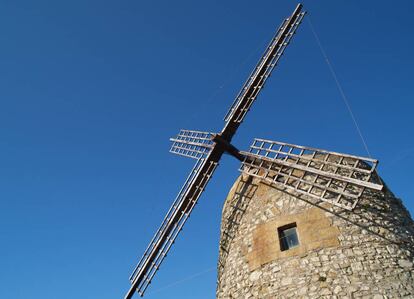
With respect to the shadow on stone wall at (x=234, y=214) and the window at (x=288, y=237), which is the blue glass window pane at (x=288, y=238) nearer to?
the window at (x=288, y=237)

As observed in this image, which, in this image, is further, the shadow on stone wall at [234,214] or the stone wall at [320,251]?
the shadow on stone wall at [234,214]

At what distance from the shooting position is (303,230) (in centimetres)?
807

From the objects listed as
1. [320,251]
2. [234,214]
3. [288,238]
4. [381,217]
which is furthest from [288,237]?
[381,217]

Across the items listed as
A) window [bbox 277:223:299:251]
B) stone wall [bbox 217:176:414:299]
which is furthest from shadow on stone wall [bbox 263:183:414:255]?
window [bbox 277:223:299:251]

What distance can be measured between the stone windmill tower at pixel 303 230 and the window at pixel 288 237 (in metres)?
0.02

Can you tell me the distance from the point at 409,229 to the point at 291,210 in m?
2.76

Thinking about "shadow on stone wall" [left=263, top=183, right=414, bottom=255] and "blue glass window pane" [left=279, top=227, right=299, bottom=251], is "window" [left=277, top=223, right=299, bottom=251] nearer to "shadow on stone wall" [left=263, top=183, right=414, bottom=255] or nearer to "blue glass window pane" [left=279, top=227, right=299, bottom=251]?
"blue glass window pane" [left=279, top=227, right=299, bottom=251]

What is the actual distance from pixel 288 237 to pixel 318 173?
1775 mm

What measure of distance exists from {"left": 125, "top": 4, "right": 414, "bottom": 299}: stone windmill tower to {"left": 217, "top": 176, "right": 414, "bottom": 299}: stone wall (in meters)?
0.02

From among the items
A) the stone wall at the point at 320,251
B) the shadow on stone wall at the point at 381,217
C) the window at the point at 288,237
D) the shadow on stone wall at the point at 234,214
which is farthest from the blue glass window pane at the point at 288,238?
the shadow on stone wall at the point at 234,214

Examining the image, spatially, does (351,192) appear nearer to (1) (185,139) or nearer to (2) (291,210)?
(2) (291,210)

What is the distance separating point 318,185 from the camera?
8.06m

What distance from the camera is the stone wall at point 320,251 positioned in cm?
694

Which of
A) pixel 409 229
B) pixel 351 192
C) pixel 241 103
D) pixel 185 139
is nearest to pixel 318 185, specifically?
pixel 351 192
